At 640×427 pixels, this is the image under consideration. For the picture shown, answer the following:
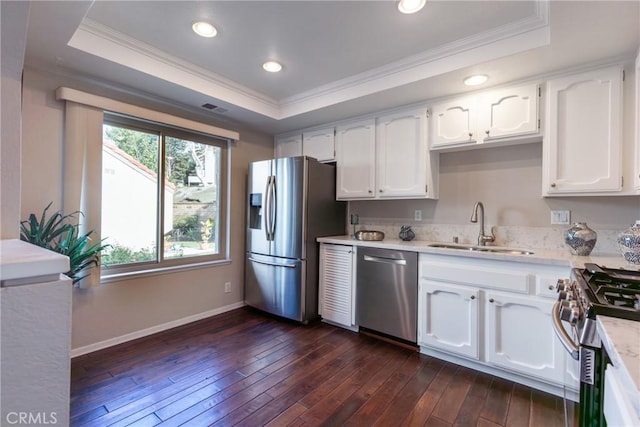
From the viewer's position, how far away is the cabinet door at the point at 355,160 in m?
3.11

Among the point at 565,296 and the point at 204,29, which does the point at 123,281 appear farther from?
the point at 565,296

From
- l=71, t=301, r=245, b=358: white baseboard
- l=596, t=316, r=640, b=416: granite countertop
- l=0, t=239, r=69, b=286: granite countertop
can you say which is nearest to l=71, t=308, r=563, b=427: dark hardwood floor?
l=71, t=301, r=245, b=358: white baseboard

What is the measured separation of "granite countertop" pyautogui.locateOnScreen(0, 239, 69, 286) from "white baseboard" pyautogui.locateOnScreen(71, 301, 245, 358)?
8.03 feet

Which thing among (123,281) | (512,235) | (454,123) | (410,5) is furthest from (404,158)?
(123,281)

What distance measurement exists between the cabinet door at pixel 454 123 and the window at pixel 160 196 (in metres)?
2.24

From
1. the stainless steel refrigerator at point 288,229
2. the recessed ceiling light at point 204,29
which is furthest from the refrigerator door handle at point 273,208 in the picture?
the recessed ceiling light at point 204,29

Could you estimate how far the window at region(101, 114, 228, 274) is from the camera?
2.62 m

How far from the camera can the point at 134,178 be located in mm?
2754

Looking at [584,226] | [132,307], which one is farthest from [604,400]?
[132,307]

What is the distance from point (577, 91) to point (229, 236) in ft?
10.8

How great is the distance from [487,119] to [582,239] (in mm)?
1088

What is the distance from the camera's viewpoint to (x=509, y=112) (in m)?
2.34

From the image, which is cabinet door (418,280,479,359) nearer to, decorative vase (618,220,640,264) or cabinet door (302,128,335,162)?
decorative vase (618,220,640,264)

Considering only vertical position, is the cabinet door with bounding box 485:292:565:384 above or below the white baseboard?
above
